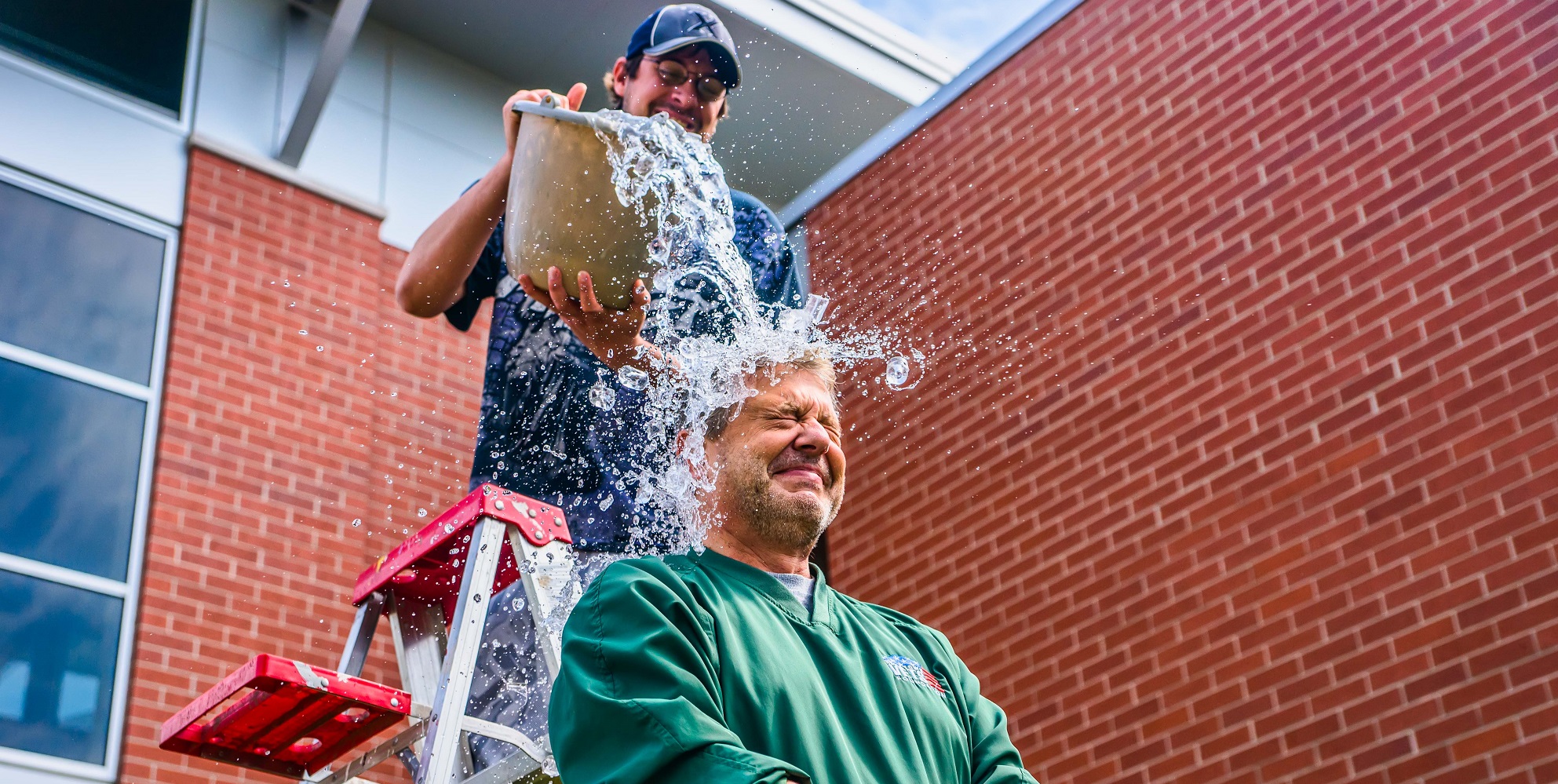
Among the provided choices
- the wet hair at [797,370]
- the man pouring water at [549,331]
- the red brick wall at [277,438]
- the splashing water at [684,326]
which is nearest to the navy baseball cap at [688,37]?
the man pouring water at [549,331]

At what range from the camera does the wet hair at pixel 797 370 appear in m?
3.14

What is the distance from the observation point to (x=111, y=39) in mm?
8156

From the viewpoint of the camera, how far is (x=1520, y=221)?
19.1 ft

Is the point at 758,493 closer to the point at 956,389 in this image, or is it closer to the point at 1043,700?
the point at 1043,700

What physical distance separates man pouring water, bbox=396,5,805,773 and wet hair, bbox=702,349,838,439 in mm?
745

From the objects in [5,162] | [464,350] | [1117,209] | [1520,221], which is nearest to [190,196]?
[5,162]

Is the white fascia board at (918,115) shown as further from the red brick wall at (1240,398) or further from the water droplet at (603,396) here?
the water droplet at (603,396)

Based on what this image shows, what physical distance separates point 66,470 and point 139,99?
197 centimetres

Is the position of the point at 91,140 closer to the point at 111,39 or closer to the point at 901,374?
the point at 111,39

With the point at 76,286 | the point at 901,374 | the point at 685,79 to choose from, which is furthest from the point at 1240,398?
the point at 76,286

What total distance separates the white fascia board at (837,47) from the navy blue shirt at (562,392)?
4.69 m

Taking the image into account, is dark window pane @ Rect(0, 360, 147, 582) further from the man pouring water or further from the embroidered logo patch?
the embroidered logo patch

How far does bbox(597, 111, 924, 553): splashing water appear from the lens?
327cm

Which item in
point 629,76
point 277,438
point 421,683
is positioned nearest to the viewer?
point 421,683
